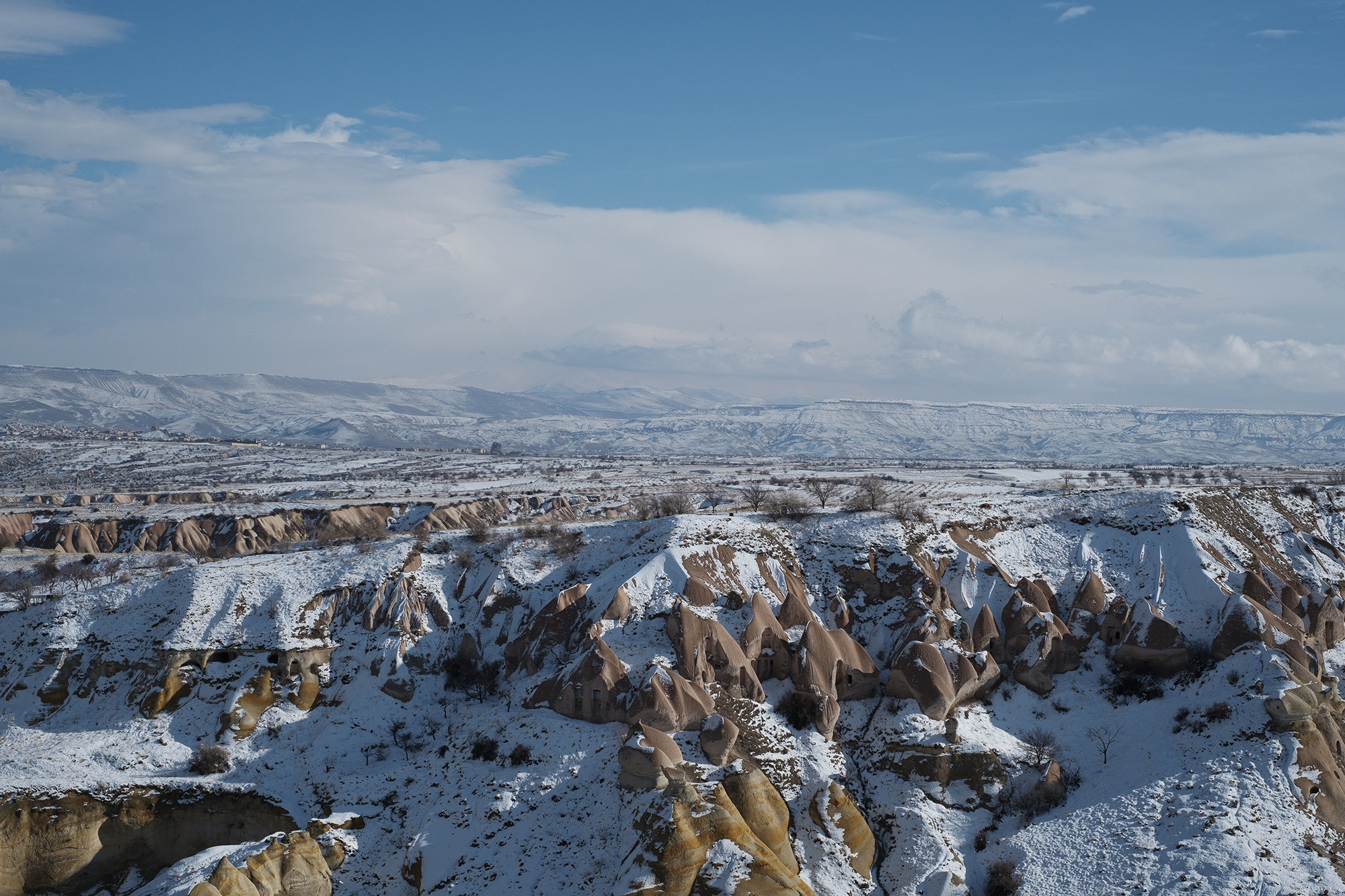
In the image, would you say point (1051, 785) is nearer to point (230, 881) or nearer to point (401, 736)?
point (401, 736)

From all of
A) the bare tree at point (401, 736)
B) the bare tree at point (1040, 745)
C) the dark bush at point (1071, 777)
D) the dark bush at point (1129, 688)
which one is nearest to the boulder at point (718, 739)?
the bare tree at point (1040, 745)

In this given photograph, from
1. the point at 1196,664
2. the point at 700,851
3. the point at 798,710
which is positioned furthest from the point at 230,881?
the point at 1196,664

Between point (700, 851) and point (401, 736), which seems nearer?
point (700, 851)

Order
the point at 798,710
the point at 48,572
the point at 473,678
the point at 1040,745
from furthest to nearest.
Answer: the point at 48,572 → the point at 473,678 → the point at 798,710 → the point at 1040,745

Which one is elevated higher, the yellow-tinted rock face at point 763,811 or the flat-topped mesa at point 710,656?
the flat-topped mesa at point 710,656

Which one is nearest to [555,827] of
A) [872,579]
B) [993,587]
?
[872,579]

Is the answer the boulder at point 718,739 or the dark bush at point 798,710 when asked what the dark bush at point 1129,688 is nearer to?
the dark bush at point 798,710
